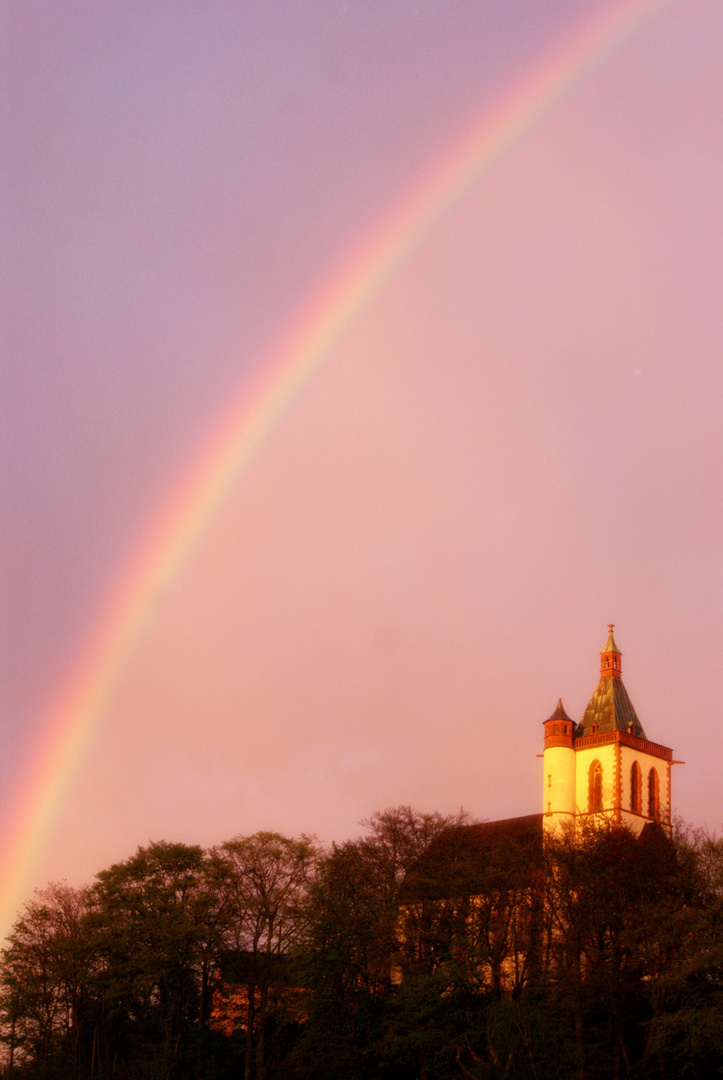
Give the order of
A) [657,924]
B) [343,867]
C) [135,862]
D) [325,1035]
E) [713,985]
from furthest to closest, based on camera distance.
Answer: [135,862] < [343,867] < [325,1035] < [657,924] < [713,985]

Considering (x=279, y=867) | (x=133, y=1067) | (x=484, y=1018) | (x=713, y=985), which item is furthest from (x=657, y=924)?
(x=133, y=1067)

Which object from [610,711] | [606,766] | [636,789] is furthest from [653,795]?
[610,711]

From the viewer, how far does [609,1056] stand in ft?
181

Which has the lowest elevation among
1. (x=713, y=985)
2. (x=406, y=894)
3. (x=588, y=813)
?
(x=713, y=985)

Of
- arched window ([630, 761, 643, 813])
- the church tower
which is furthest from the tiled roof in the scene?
arched window ([630, 761, 643, 813])

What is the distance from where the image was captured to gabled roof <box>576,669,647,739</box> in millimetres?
102562

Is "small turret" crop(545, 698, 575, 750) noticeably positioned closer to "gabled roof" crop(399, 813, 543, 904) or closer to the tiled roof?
the tiled roof

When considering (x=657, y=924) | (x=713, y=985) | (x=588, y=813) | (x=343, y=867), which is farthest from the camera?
(x=588, y=813)

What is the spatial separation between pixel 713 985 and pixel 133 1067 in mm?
34434

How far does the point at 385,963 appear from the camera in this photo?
62.2m

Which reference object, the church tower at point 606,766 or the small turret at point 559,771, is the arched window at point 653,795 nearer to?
the church tower at point 606,766

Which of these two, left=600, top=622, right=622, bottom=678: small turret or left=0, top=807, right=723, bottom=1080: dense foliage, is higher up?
left=600, top=622, right=622, bottom=678: small turret

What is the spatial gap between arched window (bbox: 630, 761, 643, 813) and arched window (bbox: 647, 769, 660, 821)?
138 cm

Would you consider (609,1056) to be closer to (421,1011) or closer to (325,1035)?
(421,1011)
